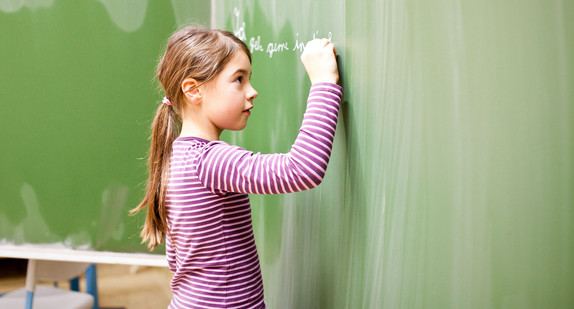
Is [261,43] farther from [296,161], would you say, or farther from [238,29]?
[296,161]

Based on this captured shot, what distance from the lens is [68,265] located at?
1.70 meters

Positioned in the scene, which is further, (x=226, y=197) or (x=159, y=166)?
(x=159, y=166)

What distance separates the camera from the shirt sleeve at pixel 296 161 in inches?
30.4

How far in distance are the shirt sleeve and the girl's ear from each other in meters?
0.14

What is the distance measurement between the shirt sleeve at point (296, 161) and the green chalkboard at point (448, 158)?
48 mm

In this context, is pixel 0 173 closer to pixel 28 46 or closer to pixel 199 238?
pixel 28 46

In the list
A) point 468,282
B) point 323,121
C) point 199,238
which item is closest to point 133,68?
point 199,238

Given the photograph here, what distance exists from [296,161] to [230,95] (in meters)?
0.20

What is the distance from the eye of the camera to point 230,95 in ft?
→ 2.94

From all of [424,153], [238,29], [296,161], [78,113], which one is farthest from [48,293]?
[424,153]

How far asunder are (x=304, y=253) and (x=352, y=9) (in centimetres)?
47

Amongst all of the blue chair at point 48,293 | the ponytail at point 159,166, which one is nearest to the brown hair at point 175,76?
the ponytail at point 159,166

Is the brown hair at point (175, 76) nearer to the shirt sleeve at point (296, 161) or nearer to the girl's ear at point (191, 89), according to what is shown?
the girl's ear at point (191, 89)

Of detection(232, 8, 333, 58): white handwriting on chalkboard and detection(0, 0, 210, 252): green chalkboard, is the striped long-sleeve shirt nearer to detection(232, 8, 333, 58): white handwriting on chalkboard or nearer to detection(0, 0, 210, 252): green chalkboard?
detection(232, 8, 333, 58): white handwriting on chalkboard
